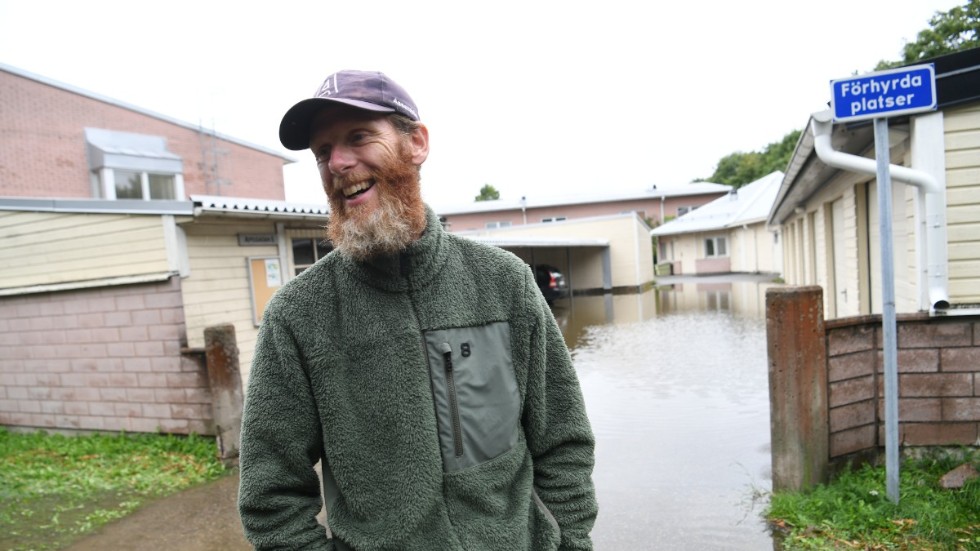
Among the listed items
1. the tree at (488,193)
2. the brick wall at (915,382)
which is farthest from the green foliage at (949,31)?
the tree at (488,193)

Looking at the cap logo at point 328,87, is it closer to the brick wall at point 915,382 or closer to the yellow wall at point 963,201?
the brick wall at point 915,382

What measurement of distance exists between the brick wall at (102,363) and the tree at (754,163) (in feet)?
139

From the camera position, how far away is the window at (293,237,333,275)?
846 centimetres

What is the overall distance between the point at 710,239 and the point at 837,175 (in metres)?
24.8

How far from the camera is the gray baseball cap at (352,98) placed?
4.58ft

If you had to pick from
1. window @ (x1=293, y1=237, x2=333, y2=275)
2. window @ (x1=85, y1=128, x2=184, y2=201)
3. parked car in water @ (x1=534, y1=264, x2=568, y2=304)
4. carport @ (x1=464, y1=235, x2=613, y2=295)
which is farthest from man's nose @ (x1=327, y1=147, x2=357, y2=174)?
carport @ (x1=464, y1=235, x2=613, y2=295)

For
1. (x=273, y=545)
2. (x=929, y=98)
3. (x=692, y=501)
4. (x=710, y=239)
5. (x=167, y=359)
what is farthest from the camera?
(x=710, y=239)

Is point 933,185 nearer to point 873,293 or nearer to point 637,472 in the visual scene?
point 637,472

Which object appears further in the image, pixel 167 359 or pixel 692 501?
pixel 167 359

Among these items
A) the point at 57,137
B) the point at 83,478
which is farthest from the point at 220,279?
the point at 57,137

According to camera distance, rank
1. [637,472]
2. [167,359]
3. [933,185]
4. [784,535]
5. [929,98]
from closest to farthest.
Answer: [929,98], [784,535], [933,185], [637,472], [167,359]

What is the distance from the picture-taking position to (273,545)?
1.34 meters

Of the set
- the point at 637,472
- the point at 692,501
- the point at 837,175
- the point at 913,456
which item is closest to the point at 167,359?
the point at 637,472

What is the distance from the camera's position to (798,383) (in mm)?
3824
